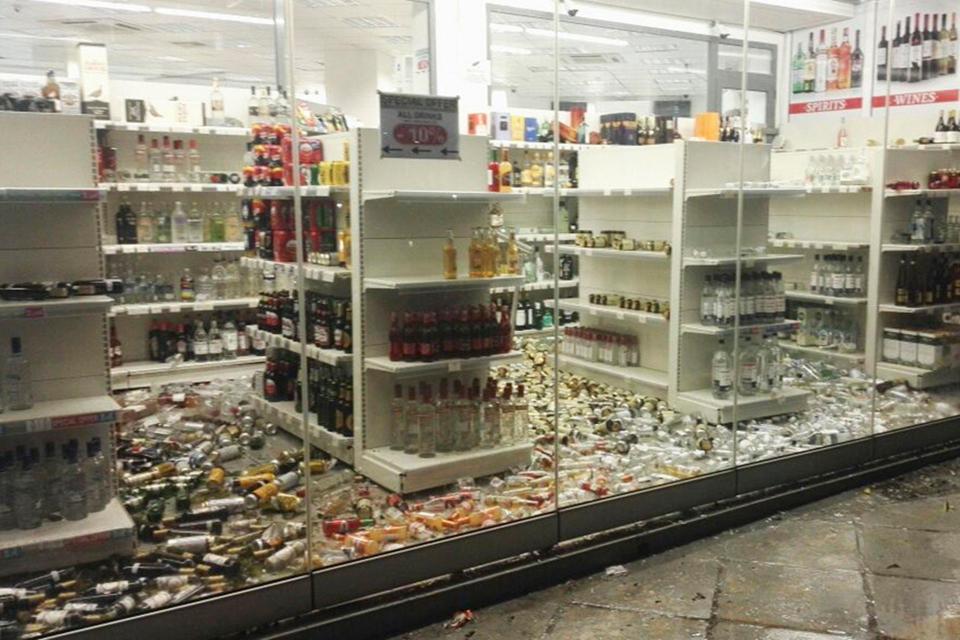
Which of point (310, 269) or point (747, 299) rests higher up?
point (310, 269)

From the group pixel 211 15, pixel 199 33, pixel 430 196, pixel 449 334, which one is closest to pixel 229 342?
pixel 449 334

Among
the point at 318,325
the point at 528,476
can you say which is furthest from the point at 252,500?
the point at 528,476

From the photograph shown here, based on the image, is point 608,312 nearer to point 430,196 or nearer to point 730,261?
point 730,261

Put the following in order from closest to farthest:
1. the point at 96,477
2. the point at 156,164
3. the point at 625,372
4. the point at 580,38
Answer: the point at 96,477 → the point at 625,372 → the point at 156,164 → the point at 580,38

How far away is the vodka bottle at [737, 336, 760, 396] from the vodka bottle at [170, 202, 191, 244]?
4.65 metres

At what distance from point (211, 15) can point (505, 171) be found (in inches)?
193

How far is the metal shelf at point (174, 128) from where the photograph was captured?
257 inches

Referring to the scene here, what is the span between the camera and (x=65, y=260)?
3588 mm

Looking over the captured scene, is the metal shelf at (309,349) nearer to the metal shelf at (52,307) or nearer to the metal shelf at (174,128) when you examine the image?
the metal shelf at (52,307)

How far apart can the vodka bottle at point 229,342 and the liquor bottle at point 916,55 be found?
651 cm

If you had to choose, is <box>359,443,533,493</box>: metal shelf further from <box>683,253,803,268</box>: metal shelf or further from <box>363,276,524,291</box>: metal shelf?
<box>683,253,803,268</box>: metal shelf

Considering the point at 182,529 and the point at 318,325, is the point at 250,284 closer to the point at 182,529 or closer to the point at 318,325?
the point at 318,325

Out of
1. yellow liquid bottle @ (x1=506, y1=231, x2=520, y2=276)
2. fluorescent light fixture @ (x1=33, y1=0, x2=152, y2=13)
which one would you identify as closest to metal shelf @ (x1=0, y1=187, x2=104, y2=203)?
yellow liquid bottle @ (x1=506, y1=231, x2=520, y2=276)

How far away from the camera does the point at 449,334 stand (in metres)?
4.49
